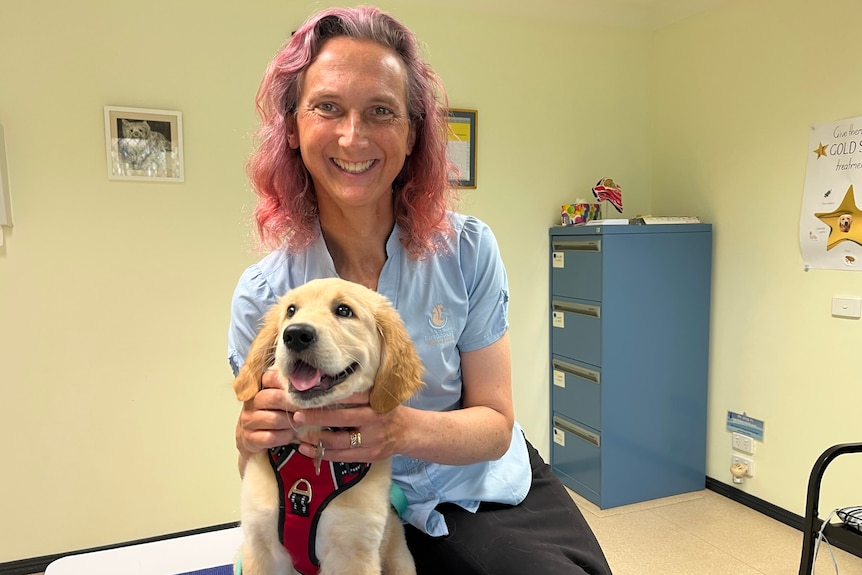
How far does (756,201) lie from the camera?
310 centimetres

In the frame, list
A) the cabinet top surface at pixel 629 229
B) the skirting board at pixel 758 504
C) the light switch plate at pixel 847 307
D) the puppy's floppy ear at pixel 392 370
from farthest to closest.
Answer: the cabinet top surface at pixel 629 229 → the skirting board at pixel 758 504 → the light switch plate at pixel 847 307 → the puppy's floppy ear at pixel 392 370

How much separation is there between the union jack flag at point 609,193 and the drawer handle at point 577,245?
33 centimetres

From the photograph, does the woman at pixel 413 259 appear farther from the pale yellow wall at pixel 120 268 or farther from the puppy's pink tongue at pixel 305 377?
the pale yellow wall at pixel 120 268

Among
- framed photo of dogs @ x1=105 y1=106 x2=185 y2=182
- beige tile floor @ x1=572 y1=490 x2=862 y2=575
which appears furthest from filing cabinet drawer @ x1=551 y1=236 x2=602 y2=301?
framed photo of dogs @ x1=105 y1=106 x2=185 y2=182

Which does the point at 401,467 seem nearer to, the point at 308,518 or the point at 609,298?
the point at 308,518

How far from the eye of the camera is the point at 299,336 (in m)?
0.93

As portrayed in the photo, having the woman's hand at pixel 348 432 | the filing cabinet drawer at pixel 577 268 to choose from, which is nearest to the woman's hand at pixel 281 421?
the woman's hand at pixel 348 432

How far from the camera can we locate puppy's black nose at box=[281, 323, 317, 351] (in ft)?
3.05

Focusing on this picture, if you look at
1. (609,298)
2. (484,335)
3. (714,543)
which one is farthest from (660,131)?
(484,335)

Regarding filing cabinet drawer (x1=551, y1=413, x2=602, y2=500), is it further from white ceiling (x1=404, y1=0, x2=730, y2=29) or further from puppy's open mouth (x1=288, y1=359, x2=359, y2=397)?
puppy's open mouth (x1=288, y1=359, x2=359, y2=397)

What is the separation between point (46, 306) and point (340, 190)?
7.06ft

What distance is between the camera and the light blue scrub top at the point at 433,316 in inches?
49.6

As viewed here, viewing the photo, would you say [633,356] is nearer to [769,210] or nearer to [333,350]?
→ [769,210]

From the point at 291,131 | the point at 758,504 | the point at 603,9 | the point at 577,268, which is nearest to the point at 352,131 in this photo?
the point at 291,131
